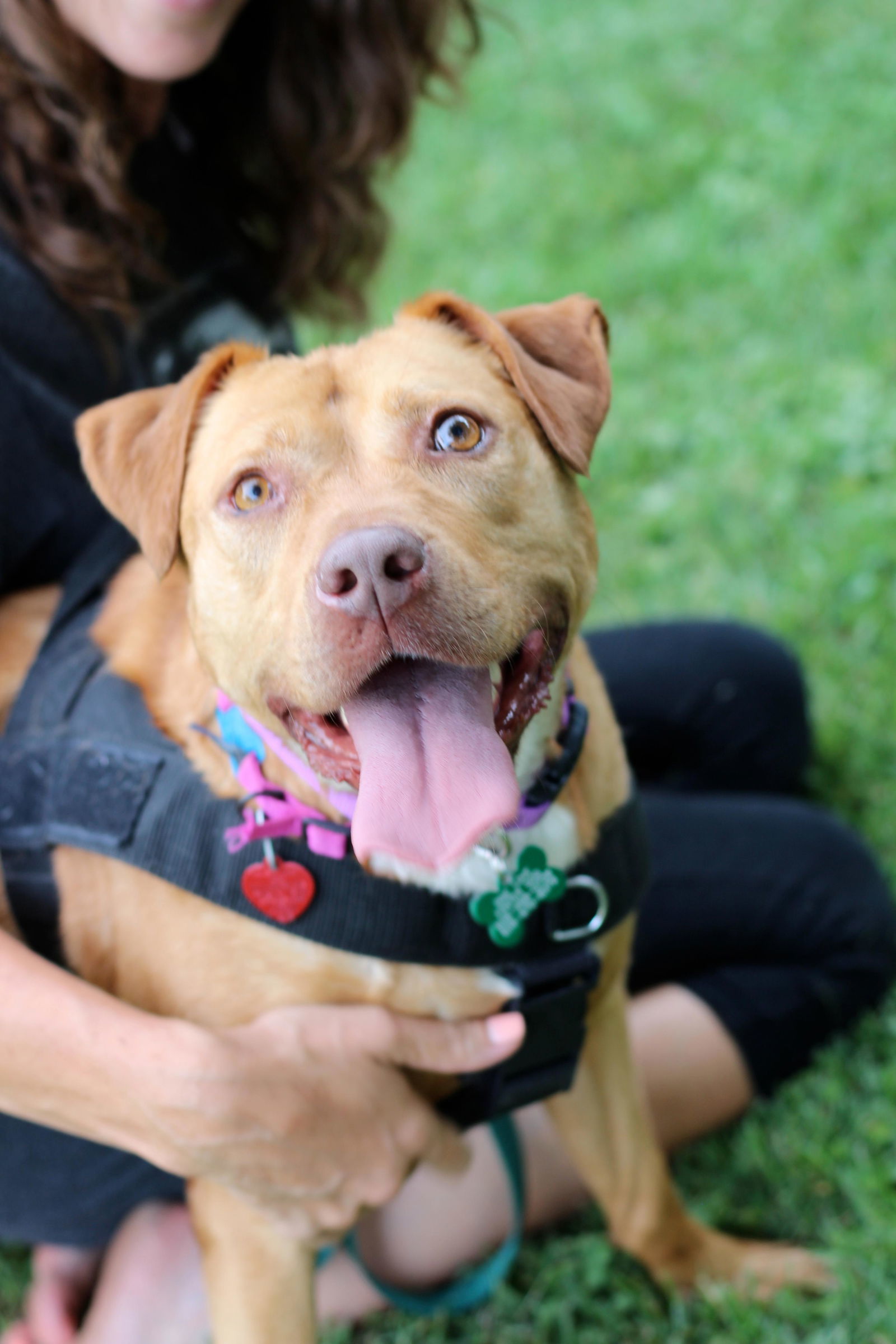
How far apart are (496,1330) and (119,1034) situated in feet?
4.28

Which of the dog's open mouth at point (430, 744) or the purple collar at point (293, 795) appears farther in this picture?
the purple collar at point (293, 795)

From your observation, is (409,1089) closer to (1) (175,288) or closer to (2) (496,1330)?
(2) (496,1330)

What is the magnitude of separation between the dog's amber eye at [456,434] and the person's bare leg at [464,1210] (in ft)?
5.56

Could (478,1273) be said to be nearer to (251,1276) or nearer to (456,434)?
(251,1276)

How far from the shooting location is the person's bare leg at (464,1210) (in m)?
2.74

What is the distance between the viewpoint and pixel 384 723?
197 cm

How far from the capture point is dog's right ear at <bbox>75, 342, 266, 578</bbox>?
2221 millimetres

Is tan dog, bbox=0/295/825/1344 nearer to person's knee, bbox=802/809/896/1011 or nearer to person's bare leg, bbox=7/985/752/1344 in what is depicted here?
person's bare leg, bbox=7/985/752/1344

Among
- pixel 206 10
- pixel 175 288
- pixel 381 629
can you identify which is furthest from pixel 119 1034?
pixel 206 10

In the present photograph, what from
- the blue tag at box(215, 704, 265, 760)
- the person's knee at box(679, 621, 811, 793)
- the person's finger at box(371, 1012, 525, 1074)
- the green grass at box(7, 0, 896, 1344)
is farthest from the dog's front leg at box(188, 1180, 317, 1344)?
the person's knee at box(679, 621, 811, 793)

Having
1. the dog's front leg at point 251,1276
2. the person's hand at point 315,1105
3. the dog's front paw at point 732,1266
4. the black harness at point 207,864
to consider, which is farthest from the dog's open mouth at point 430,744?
the dog's front paw at point 732,1266

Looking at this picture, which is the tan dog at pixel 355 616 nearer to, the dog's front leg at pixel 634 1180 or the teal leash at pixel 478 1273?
the dog's front leg at pixel 634 1180

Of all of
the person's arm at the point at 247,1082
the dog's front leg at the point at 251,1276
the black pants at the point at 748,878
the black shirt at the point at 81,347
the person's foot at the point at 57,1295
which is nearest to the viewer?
the person's arm at the point at 247,1082

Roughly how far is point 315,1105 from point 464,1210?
3.01 ft
